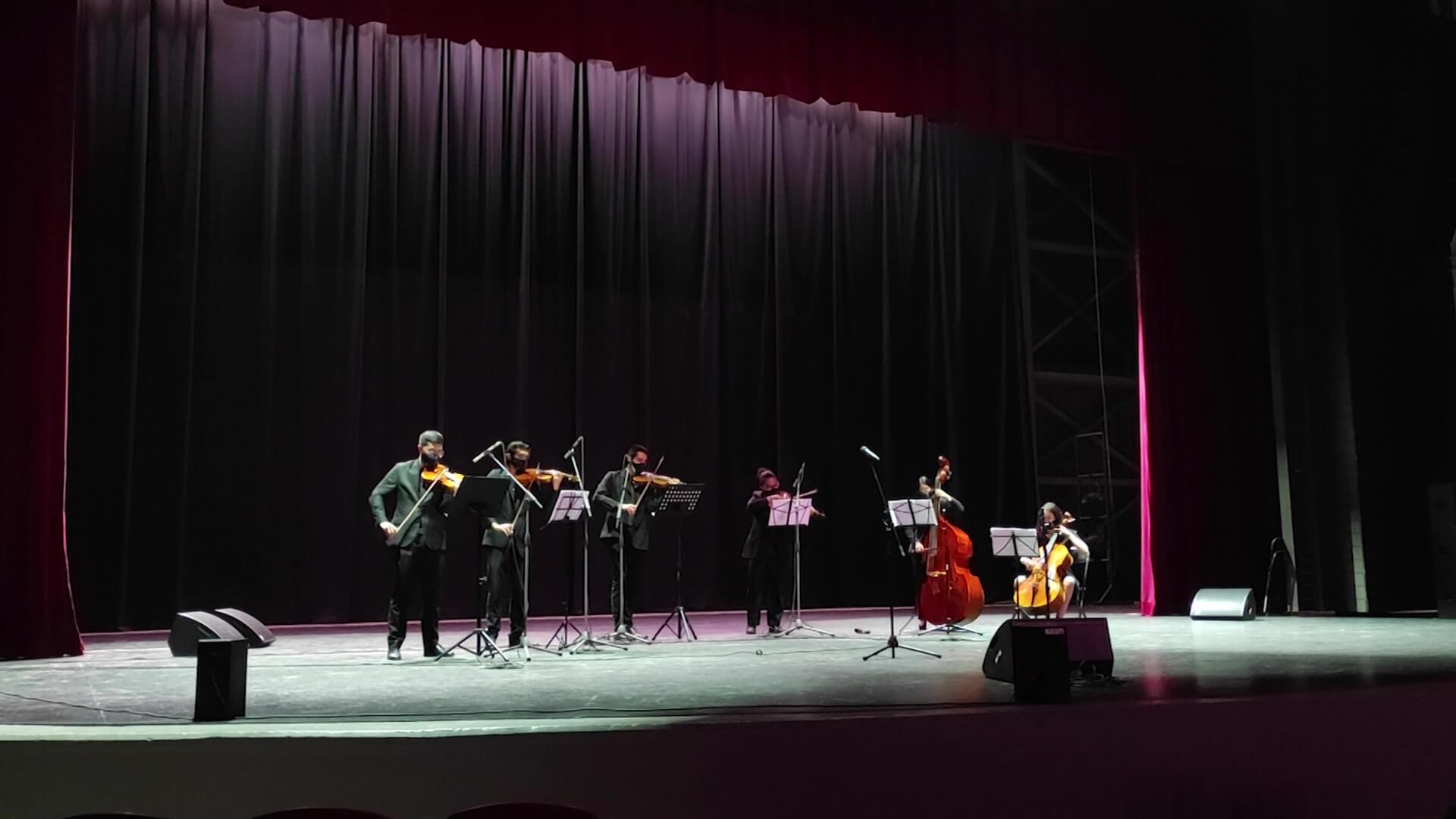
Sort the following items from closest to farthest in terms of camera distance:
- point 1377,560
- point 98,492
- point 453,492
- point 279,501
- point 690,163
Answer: point 453,492, point 98,492, point 279,501, point 1377,560, point 690,163

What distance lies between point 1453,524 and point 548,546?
7.77 meters

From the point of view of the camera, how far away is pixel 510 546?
303 inches

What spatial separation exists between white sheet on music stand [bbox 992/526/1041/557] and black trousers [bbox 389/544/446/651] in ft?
14.4

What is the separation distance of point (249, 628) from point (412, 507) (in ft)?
5.43

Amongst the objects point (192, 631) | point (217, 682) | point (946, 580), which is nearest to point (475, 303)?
point (192, 631)

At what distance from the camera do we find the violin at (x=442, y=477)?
7371 millimetres

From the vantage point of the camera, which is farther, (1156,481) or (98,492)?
(1156,481)

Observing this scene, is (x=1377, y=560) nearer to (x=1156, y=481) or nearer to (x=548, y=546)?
(x=1156, y=481)

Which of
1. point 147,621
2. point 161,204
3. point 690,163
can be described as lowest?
point 147,621

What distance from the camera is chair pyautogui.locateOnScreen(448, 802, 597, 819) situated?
2590 mm

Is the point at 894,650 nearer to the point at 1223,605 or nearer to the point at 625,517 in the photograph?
the point at 625,517

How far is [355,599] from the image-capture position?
10172mm

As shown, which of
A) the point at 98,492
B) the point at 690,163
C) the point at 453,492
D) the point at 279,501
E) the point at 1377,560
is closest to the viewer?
the point at 453,492

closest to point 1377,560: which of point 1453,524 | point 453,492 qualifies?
point 1453,524
